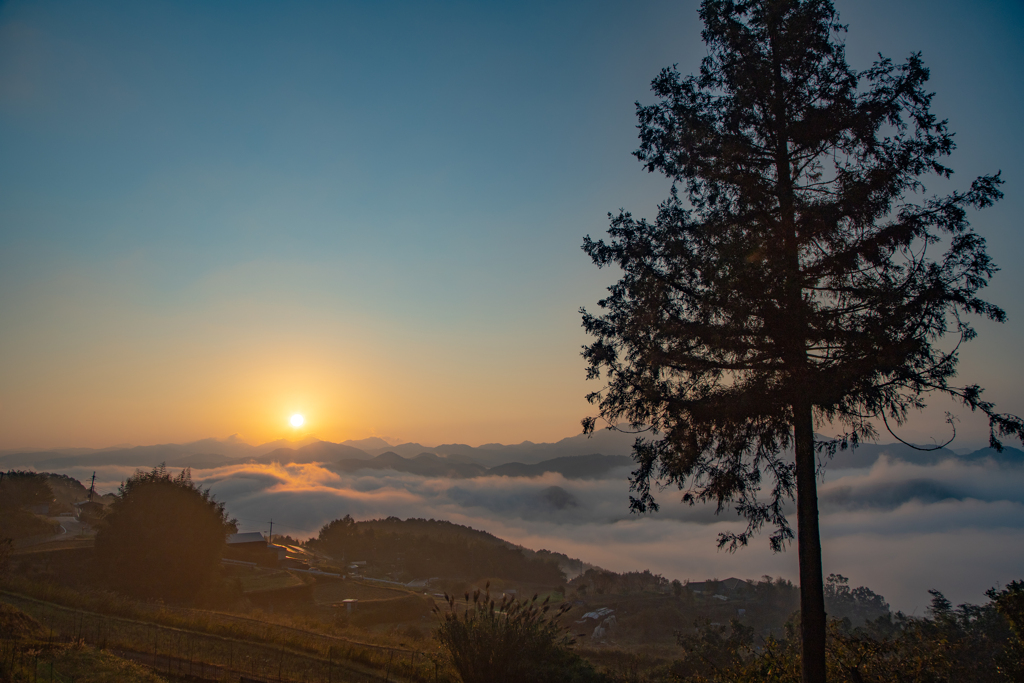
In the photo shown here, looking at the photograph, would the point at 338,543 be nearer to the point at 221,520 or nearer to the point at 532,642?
the point at 221,520

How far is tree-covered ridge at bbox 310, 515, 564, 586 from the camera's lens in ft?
353

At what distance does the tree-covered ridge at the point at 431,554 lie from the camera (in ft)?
353

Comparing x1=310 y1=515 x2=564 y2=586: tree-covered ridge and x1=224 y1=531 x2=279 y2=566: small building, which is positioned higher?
x1=224 y1=531 x2=279 y2=566: small building

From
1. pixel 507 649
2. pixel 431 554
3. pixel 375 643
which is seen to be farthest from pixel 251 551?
pixel 431 554

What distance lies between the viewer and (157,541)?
117 feet

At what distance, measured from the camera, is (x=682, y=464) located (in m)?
10.3

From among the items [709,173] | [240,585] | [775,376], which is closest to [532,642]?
[775,376]

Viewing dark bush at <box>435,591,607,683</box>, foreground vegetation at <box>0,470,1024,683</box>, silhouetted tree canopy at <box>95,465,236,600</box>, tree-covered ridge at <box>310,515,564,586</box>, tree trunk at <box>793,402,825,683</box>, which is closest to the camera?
tree trunk at <box>793,402,825,683</box>

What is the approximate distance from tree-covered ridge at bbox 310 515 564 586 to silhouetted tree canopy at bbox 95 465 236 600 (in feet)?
222

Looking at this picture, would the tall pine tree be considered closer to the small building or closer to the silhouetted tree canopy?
the silhouetted tree canopy

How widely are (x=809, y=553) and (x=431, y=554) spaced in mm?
118426

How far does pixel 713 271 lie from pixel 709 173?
2.81 m

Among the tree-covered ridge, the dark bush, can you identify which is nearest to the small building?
the tree-covered ridge

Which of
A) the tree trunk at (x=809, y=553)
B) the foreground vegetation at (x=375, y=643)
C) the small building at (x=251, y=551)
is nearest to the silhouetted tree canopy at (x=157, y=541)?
the foreground vegetation at (x=375, y=643)
